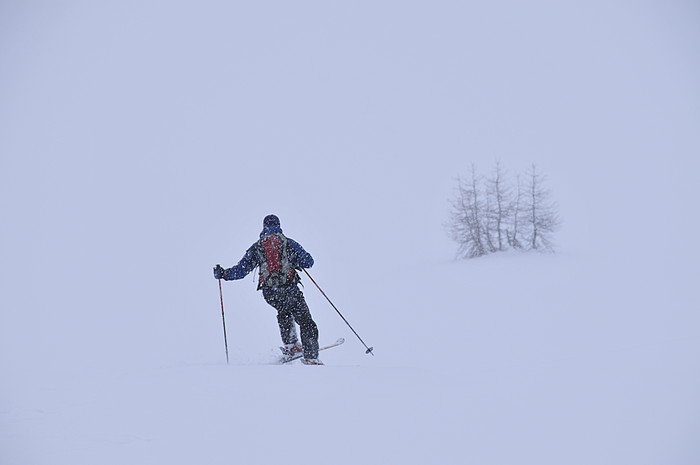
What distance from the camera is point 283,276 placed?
23.4 feet

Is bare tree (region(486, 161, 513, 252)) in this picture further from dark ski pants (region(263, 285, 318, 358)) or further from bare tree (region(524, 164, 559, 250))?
dark ski pants (region(263, 285, 318, 358))

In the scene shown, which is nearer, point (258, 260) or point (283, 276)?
point (283, 276)

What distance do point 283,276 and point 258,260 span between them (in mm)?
511

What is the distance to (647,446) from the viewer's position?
3.98m

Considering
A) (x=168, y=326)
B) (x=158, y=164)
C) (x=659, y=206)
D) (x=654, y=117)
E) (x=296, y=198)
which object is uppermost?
(x=654, y=117)

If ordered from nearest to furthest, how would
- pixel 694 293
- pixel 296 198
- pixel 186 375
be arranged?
pixel 186 375
pixel 694 293
pixel 296 198

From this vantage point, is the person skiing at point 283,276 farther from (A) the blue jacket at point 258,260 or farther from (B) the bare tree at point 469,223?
(B) the bare tree at point 469,223

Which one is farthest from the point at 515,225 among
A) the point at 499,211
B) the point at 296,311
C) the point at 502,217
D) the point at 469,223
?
the point at 296,311

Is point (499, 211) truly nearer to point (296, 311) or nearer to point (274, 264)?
point (296, 311)

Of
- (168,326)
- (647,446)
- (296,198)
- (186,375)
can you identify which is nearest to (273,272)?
(186,375)

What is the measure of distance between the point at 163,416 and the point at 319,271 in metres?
26.1

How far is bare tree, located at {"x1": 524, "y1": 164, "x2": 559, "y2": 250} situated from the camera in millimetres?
28266

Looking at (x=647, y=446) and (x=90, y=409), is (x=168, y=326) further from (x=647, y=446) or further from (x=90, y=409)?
(x=647, y=446)

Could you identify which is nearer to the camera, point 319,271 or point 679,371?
point 679,371
